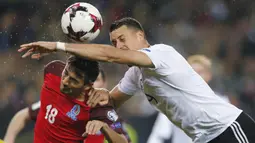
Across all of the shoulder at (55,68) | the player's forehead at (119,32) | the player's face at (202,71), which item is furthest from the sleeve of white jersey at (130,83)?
the player's face at (202,71)

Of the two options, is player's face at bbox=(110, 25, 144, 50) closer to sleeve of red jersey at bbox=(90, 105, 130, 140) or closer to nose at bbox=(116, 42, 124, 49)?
nose at bbox=(116, 42, 124, 49)

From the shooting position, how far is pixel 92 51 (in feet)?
13.8

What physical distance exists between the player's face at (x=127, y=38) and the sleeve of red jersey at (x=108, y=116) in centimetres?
61

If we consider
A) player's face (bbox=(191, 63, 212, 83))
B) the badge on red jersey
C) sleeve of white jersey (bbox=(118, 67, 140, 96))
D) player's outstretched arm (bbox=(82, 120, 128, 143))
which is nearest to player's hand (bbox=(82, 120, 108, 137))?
player's outstretched arm (bbox=(82, 120, 128, 143))

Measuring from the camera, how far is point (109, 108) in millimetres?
5270

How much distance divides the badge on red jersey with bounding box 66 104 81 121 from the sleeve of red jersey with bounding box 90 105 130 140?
0.14 m

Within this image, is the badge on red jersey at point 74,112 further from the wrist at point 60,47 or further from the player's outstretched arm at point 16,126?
the wrist at point 60,47

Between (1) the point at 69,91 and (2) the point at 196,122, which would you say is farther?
(1) the point at 69,91

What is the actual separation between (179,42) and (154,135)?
11.9 feet

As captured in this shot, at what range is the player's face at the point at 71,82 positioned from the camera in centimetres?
518

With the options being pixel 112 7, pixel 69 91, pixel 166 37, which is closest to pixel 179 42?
pixel 166 37

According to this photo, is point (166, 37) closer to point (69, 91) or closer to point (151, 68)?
point (69, 91)

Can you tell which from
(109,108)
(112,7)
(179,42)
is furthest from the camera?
(112,7)

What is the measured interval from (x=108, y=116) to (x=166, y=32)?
5949 mm
